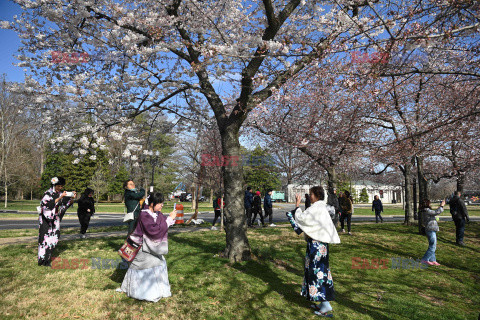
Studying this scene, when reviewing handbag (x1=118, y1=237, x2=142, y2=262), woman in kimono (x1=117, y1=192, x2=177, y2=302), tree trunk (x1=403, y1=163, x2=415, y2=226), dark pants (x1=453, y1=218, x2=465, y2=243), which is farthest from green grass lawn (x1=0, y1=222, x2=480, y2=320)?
tree trunk (x1=403, y1=163, x2=415, y2=226)

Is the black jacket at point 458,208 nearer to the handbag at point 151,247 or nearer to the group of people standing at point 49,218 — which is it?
the handbag at point 151,247

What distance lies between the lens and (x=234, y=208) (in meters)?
7.05

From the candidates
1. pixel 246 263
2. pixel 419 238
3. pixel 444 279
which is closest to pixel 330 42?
pixel 246 263

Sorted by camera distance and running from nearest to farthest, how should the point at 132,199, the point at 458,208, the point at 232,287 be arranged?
the point at 232,287, the point at 132,199, the point at 458,208

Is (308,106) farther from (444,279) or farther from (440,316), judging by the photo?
(440,316)

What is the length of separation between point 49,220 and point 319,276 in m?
5.68

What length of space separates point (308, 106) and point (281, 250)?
25.3 feet

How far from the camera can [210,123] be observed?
10.8 metres

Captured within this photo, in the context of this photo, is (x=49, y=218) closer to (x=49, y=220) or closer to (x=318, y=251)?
(x=49, y=220)

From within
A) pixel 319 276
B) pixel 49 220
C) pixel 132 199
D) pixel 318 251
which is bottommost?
pixel 319 276

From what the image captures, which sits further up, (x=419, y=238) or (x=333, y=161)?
(x=333, y=161)

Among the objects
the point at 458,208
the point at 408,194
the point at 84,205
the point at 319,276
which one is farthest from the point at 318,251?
the point at 408,194

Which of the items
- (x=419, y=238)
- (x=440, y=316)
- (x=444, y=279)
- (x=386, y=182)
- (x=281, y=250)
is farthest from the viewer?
(x=386, y=182)

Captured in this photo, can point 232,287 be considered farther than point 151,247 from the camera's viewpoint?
Yes
